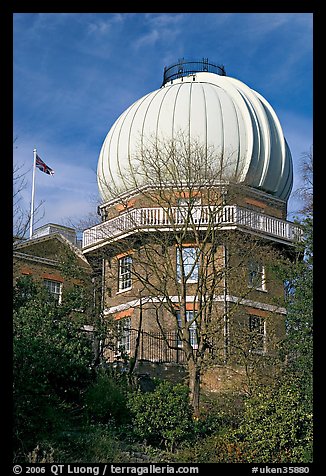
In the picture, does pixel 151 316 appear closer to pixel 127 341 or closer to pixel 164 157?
pixel 127 341

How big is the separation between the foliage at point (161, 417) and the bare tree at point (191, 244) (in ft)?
9.26

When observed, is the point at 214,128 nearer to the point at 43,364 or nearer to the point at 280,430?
the point at 43,364

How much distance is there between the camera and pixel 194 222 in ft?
83.9

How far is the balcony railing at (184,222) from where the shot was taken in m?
25.0

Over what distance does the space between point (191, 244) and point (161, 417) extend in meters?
10.3

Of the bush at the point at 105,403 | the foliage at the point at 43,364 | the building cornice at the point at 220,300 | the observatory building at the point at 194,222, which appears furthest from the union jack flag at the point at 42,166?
the bush at the point at 105,403

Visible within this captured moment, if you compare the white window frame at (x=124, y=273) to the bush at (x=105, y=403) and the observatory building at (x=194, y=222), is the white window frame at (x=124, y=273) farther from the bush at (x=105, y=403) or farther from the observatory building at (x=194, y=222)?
the bush at (x=105, y=403)

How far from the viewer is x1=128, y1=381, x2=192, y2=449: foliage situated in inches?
691

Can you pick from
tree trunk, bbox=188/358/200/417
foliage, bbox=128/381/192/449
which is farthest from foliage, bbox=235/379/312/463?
tree trunk, bbox=188/358/200/417

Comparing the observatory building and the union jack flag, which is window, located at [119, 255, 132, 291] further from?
the union jack flag

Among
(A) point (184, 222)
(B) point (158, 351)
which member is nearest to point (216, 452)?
(A) point (184, 222)

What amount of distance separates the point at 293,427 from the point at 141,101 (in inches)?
786

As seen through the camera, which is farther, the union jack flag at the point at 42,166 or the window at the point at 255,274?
the union jack flag at the point at 42,166
